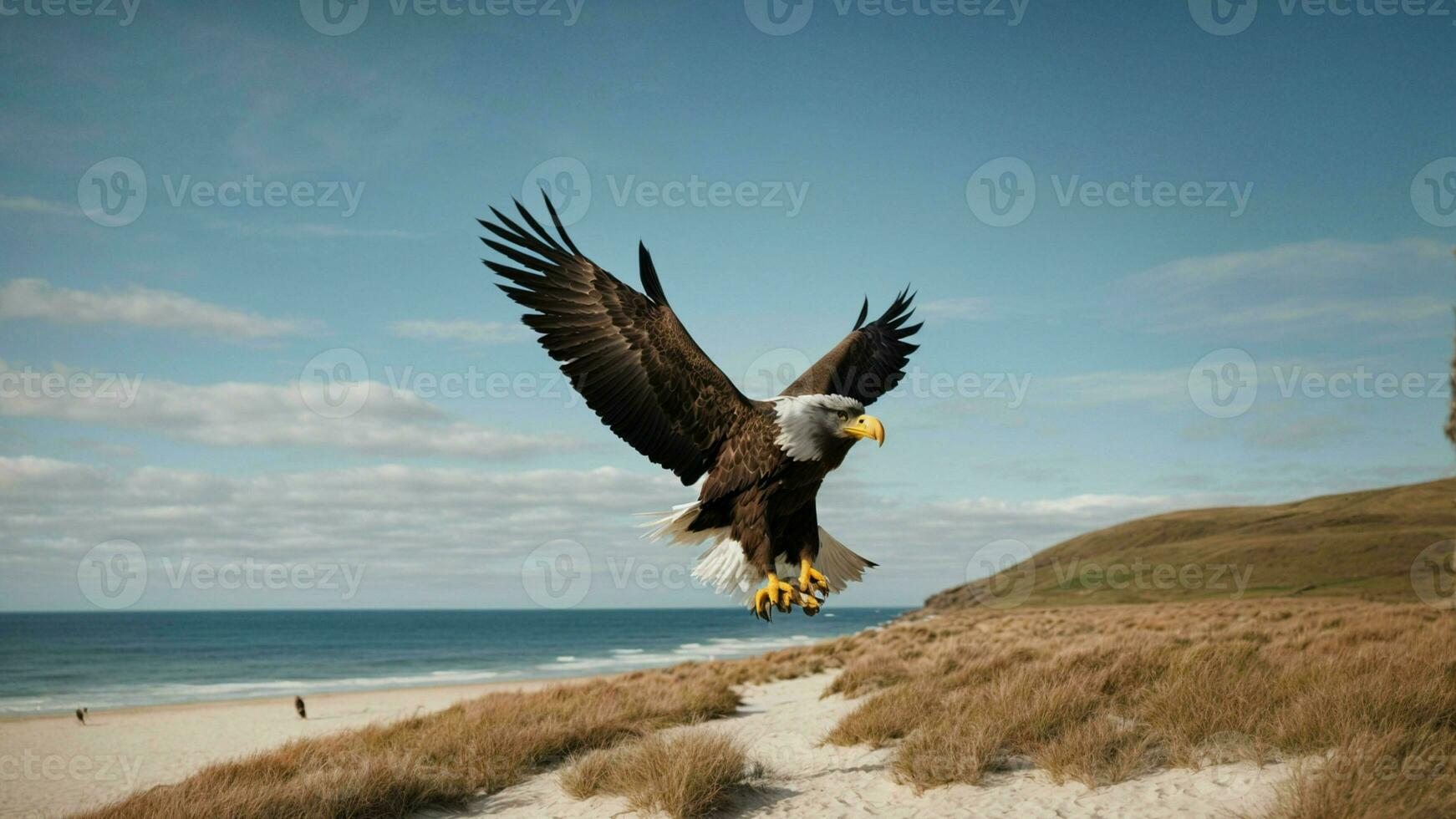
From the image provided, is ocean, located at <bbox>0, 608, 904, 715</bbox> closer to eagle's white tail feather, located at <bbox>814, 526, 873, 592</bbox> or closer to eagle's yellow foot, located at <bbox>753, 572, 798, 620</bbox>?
eagle's white tail feather, located at <bbox>814, 526, 873, 592</bbox>

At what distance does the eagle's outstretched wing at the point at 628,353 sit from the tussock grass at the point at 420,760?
6.62 meters

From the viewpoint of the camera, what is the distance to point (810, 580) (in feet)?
11.7

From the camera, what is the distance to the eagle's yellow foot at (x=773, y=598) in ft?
10.6

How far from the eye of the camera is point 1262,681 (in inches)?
349

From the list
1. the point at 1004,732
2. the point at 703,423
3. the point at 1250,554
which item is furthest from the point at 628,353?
the point at 1250,554

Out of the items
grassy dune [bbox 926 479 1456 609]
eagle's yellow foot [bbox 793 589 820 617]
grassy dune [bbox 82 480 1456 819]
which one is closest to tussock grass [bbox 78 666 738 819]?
grassy dune [bbox 82 480 1456 819]

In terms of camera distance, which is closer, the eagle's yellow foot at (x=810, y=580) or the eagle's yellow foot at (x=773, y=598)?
the eagle's yellow foot at (x=773, y=598)

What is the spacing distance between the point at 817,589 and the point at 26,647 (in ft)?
313

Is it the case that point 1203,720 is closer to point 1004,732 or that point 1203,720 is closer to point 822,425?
point 1004,732

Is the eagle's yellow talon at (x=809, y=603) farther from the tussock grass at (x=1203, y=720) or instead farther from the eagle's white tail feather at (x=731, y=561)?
the tussock grass at (x=1203, y=720)

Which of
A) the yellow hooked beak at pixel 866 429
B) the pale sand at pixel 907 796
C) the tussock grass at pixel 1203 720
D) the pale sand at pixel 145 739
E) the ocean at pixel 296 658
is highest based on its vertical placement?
the yellow hooked beak at pixel 866 429

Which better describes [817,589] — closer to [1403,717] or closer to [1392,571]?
[1403,717]

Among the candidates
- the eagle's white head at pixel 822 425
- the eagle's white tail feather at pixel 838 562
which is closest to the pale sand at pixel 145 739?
the eagle's white tail feather at pixel 838 562

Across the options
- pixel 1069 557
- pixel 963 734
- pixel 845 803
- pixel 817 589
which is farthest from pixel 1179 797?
pixel 1069 557
